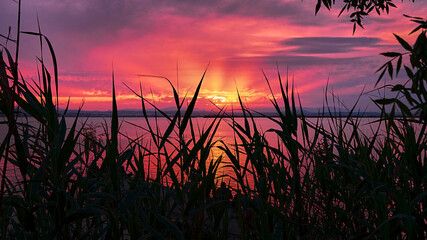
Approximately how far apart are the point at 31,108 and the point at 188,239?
0.99 m

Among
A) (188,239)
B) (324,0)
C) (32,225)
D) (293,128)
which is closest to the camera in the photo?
(32,225)

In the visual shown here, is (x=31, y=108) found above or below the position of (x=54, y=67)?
below

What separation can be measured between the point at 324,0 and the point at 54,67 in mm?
2884

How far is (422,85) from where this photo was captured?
227 centimetres

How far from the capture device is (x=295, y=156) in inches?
83.4

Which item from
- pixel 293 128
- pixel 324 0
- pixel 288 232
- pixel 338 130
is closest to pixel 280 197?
pixel 288 232

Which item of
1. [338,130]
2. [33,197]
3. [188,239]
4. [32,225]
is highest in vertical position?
[338,130]

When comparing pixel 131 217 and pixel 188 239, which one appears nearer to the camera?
pixel 131 217

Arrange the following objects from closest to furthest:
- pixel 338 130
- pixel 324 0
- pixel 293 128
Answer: pixel 293 128 < pixel 338 130 < pixel 324 0

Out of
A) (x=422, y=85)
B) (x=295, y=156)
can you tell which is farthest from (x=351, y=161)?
(x=422, y=85)

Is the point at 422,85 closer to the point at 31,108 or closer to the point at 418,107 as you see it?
the point at 418,107

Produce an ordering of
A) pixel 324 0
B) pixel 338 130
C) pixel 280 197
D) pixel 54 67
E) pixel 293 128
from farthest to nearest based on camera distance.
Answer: pixel 324 0
pixel 338 130
pixel 293 128
pixel 280 197
pixel 54 67

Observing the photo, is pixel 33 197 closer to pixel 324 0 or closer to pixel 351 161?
pixel 351 161

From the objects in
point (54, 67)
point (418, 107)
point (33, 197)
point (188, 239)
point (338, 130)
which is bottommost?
point (188, 239)
